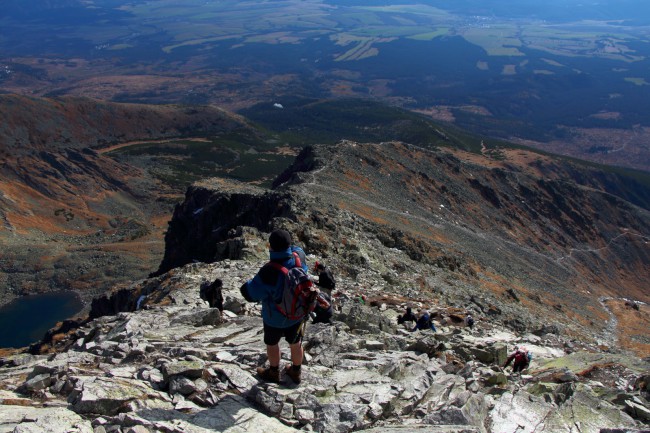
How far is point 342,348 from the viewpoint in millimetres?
12164

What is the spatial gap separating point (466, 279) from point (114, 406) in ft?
102

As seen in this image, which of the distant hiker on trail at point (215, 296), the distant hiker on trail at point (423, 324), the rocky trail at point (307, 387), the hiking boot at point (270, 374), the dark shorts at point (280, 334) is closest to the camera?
the rocky trail at point (307, 387)

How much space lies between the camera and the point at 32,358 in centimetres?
1229

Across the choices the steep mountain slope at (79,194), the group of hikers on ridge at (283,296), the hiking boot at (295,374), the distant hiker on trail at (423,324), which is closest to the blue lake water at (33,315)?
the steep mountain slope at (79,194)

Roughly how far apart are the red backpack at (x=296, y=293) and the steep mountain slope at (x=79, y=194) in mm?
54483

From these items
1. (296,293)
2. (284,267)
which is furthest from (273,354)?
(284,267)

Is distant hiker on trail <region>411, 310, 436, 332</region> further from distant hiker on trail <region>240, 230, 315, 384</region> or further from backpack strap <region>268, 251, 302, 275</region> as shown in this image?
backpack strap <region>268, 251, 302, 275</region>

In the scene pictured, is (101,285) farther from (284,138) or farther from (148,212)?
(284,138)

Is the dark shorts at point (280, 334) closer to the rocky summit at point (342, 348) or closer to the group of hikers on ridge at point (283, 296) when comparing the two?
the group of hikers on ridge at point (283, 296)

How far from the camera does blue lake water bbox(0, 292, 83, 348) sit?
1977 inches

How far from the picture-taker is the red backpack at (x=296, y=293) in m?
8.90

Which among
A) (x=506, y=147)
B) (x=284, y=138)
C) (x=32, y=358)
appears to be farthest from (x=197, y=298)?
(x=284, y=138)

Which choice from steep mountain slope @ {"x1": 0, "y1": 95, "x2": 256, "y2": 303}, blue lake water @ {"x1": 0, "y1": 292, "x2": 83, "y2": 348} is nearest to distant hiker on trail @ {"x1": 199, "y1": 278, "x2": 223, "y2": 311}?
blue lake water @ {"x1": 0, "y1": 292, "x2": 83, "y2": 348}

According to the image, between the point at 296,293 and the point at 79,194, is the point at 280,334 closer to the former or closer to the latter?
the point at 296,293
